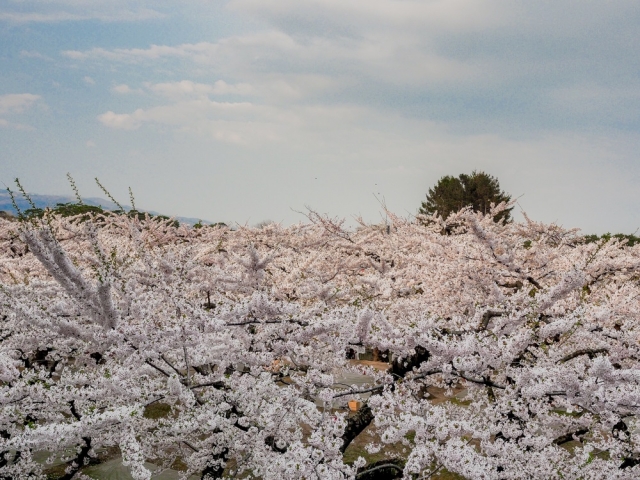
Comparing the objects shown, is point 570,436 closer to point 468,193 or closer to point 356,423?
point 356,423

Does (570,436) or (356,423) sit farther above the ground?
(356,423)

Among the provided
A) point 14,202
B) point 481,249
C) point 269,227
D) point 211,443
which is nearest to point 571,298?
point 481,249

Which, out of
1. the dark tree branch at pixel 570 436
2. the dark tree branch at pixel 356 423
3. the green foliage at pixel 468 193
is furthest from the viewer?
the green foliage at pixel 468 193

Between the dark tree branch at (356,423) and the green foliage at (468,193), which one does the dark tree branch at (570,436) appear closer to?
the dark tree branch at (356,423)

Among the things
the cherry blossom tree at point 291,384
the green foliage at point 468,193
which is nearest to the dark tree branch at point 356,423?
the cherry blossom tree at point 291,384

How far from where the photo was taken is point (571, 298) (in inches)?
363

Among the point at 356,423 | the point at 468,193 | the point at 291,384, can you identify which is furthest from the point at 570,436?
the point at 468,193

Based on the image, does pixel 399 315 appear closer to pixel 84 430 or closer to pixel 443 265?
pixel 443 265

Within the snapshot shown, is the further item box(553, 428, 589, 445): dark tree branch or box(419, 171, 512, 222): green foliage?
box(419, 171, 512, 222): green foliage

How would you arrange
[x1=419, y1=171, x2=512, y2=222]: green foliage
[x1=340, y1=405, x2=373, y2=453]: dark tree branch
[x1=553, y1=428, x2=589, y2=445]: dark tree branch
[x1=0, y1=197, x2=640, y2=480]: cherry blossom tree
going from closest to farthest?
[x1=0, y1=197, x2=640, y2=480]: cherry blossom tree, [x1=340, y1=405, x2=373, y2=453]: dark tree branch, [x1=553, y1=428, x2=589, y2=445]: dark tree branch, [x1=419, y1=171, x2=512, y2=222]: green foliage

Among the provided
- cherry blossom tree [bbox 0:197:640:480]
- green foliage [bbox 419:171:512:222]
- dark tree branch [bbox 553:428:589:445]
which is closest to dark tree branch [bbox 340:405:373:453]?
cherry blossom tree [bbox 0:197:640:480]

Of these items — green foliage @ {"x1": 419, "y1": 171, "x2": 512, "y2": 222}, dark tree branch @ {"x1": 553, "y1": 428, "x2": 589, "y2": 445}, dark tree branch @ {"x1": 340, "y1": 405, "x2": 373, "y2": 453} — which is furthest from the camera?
green foliage @ {"x1": 419, "y1": 171, "x2": 512, "y2": 222}

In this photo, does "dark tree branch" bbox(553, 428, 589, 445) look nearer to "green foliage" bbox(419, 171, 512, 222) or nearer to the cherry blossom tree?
the cherry blossom tree

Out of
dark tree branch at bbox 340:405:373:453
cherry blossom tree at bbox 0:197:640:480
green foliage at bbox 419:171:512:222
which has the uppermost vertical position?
green foliage at bbox 419:171:512:222
